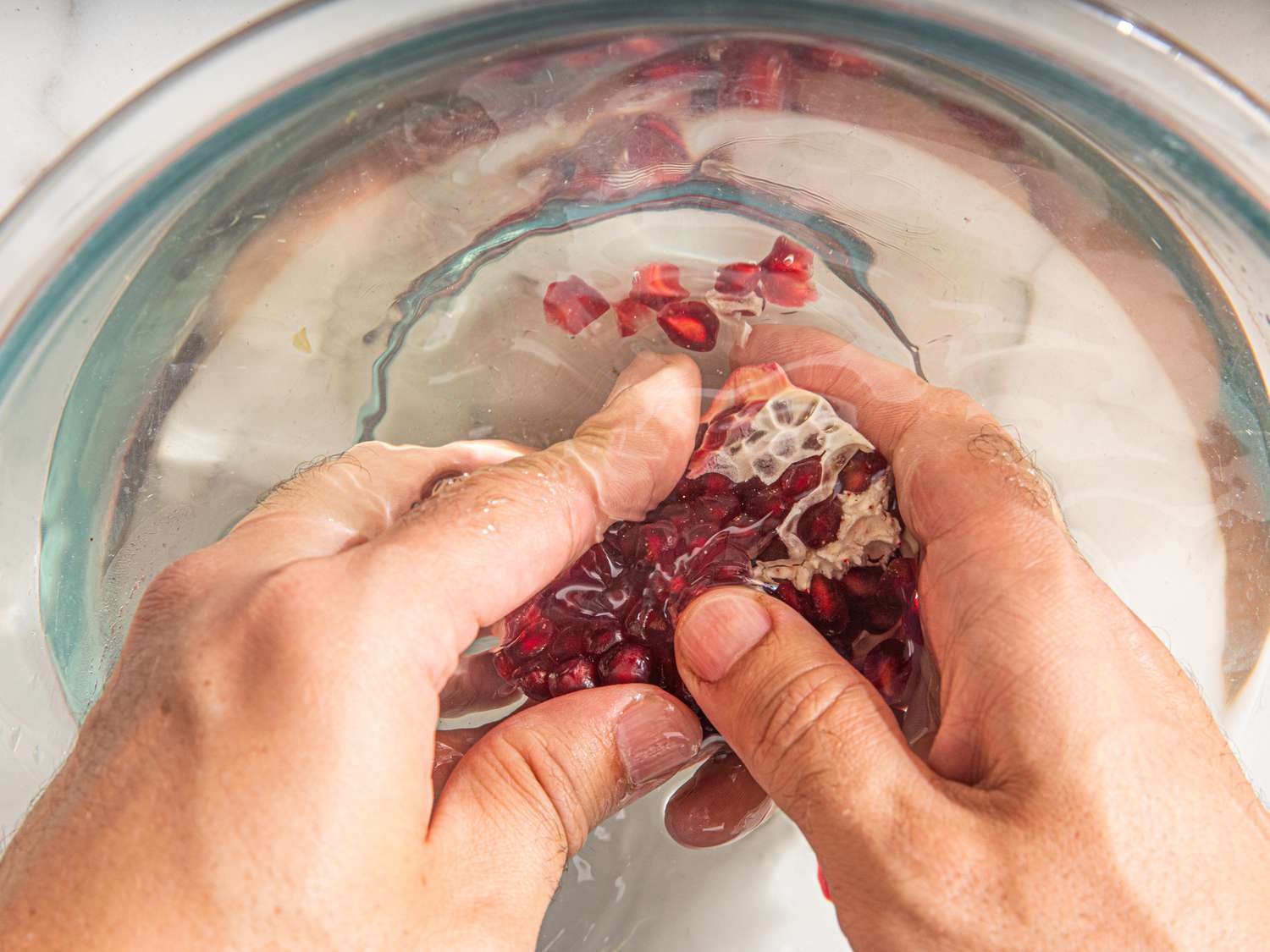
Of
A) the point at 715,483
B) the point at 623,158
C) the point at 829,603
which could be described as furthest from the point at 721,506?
the point at 623,158

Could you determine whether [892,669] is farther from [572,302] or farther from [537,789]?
[572,302]

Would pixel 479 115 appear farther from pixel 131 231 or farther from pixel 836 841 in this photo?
pixel 836 841

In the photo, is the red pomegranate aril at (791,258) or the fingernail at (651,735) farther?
the red pomegranate aril at (791,258)

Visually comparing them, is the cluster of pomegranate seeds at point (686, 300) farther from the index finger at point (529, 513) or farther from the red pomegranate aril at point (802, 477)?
the red pomegranate aril at point (802, 477)

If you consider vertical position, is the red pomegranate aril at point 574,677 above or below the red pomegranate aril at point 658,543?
below

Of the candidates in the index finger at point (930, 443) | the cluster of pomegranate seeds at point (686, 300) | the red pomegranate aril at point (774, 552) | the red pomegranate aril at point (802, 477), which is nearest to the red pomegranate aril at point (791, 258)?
the cluster of pomegranate seeds at point (686, 300)

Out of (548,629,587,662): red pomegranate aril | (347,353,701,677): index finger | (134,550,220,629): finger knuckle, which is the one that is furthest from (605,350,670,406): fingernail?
(134,550,220,629): finger knuckle

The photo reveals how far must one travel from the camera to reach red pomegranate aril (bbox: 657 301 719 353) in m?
1.23

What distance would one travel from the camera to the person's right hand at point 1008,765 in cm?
64

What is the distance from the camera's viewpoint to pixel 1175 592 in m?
1.19

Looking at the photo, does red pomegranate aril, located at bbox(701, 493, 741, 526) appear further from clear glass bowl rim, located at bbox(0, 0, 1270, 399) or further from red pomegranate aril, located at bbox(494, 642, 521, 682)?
clear glass bowl rim, located at bbox(0, 0, 1270, 399)

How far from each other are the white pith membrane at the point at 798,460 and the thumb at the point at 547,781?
213 millimetres

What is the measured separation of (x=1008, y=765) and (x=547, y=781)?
0.40 metres

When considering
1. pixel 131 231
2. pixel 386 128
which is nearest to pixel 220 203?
pixel 131 231
